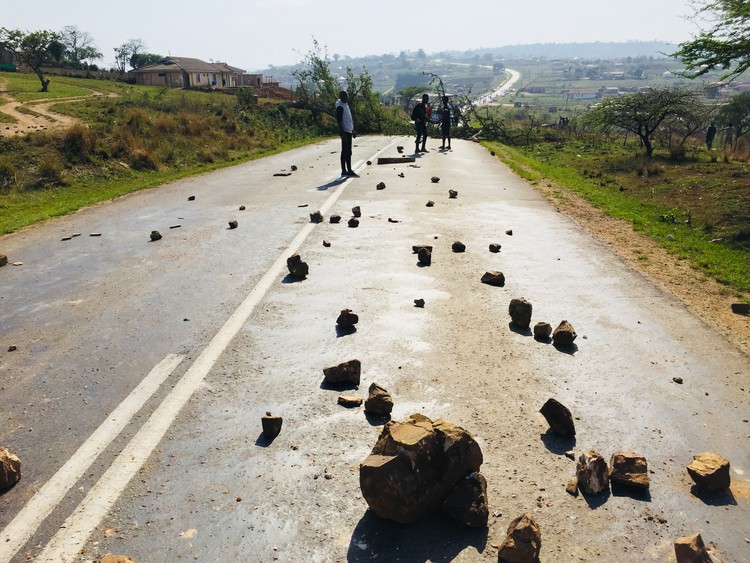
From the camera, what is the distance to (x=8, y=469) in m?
3.32

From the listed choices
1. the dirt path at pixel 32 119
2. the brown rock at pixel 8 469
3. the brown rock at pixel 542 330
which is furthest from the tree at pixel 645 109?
the brown rock at pixel 8 469

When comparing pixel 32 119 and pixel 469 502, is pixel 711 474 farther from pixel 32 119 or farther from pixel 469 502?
pixel 32 119

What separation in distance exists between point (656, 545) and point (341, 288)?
453 cm

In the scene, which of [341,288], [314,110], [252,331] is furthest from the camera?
[314,110]

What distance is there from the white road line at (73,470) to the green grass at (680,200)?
7.34 meters

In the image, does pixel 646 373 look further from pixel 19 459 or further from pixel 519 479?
pixel 19 459

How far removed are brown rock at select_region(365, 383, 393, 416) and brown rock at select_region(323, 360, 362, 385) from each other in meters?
0.43

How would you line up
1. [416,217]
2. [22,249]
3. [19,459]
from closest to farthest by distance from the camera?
[19,459]
[22,249]
[416,217]

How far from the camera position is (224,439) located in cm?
Result: 379

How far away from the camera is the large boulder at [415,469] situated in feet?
9.70

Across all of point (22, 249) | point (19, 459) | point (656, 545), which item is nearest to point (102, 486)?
point (19, 459)

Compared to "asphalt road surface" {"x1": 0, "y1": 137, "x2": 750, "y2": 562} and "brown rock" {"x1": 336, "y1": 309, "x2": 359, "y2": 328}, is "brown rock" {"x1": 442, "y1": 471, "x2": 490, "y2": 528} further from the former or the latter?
"brown rock" {"x1": 336, "y1": 309, "x2": 359, "y2": 328}

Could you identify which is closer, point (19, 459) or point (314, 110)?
point (19, 459)

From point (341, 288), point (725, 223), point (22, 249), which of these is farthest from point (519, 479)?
point (725, 223)
